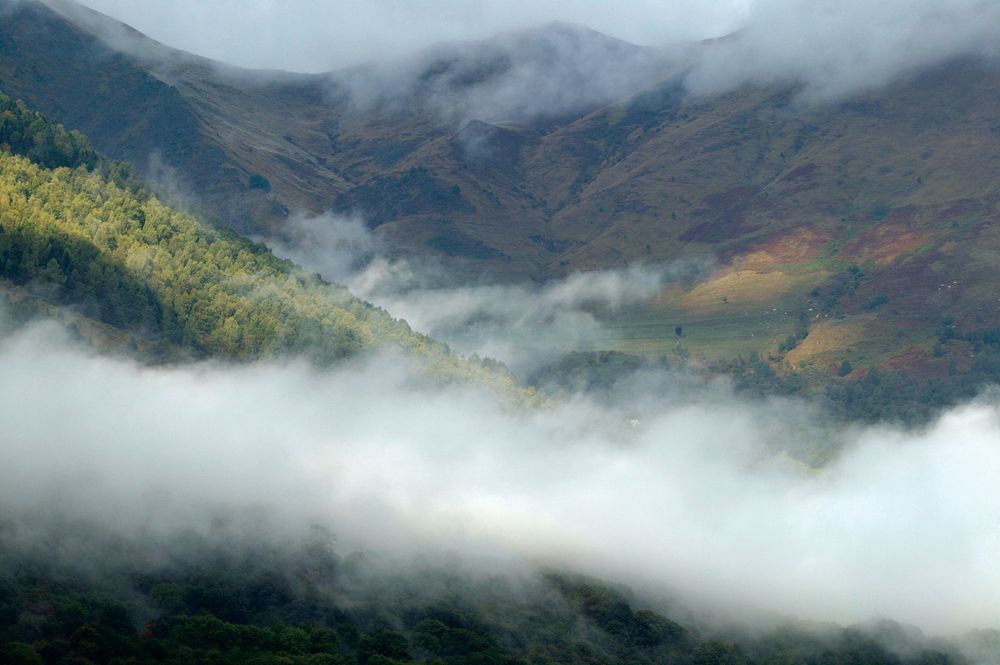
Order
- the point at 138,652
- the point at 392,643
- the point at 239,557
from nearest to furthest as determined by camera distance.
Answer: the point at 138,652 → the point at 392,643 → the point at 239,557

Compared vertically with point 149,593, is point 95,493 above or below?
above

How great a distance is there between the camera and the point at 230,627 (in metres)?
154

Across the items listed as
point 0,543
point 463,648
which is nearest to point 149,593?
point 0,543

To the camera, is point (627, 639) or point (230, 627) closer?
point (230, 627)

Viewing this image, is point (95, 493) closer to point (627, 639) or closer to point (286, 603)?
point (286, 603)

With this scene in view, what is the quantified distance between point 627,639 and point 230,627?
229 feet

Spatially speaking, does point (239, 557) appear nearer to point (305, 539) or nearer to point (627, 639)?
point (305, 539)

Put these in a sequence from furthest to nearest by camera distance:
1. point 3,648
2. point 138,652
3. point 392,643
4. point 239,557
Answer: point 239,557 < point 392,643 < point 138,652 < point 3,648

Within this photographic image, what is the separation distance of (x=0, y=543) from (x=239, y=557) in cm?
3692

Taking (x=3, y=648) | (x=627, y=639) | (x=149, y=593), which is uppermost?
(x=627, y=639)

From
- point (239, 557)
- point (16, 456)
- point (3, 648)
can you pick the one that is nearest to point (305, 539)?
point (239, 557)

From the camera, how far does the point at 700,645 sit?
→ 651 ft

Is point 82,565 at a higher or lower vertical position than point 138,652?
higher

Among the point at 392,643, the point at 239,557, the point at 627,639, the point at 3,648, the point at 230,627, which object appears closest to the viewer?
the point at 3,648
